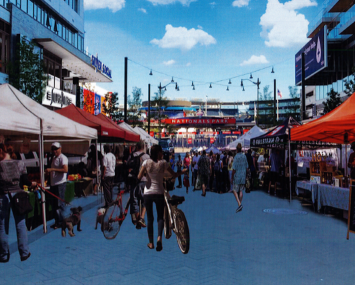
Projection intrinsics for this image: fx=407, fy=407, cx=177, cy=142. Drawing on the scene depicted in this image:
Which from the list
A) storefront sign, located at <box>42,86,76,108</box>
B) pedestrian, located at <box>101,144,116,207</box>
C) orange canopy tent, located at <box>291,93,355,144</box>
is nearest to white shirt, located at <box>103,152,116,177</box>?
pedestrian, located at <box>101,144,116,207</box>

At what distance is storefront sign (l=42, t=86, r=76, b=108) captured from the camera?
1112 inches

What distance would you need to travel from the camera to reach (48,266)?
A: 19.6ft

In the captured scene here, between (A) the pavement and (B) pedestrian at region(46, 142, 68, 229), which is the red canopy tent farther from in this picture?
(B) pedestrian at region(46, 142, 68, 229)

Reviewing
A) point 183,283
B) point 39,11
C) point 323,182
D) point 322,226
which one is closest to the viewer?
point 183,283

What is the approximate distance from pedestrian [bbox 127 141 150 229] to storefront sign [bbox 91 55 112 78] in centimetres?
2903

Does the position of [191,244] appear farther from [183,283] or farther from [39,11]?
[39,11]

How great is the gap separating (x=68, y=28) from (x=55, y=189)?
31819 millimetres

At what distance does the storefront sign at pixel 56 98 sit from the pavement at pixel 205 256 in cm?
2002

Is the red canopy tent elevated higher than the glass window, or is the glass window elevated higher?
the glass window

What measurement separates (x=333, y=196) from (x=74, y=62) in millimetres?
28017

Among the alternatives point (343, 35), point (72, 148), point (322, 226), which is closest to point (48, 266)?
point (322, 226)

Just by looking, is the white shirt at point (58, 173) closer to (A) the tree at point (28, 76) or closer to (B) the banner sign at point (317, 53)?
(A) the tree at point (28, 76)

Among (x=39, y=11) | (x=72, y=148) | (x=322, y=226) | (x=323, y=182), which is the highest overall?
(x=39, y=11)

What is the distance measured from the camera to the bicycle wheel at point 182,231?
661 cm
